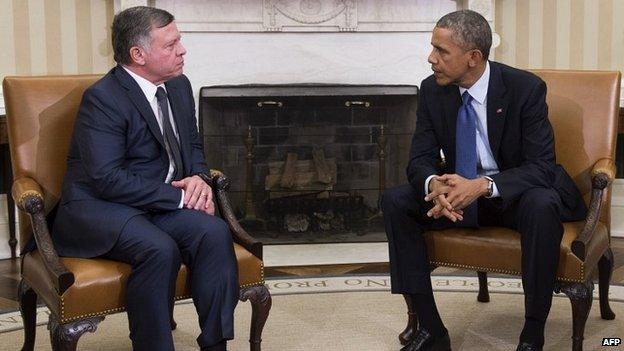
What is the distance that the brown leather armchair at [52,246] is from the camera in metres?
2.92

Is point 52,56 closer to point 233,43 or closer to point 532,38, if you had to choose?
point 233,43

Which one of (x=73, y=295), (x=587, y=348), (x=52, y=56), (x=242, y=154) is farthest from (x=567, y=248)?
(x=52, y=56)

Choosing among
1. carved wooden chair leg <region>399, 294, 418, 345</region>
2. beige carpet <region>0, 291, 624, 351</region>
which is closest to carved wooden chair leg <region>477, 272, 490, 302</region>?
beige carpet <region>0, 291, 624, 351</region>

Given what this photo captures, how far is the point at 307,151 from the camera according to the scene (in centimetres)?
562

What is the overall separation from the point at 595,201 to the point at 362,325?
41.5 inches

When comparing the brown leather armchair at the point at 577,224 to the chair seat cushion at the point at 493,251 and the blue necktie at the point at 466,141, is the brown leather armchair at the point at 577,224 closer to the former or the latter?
the chair seat cushion at the point at 493,251

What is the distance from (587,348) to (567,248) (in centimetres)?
51

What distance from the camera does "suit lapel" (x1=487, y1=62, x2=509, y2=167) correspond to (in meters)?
3.48

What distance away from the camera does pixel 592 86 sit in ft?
12.4

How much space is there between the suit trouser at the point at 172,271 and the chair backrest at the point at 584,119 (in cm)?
144

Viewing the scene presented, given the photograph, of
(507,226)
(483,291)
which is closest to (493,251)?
(507,226)

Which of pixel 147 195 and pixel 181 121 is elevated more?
pixel 181 121

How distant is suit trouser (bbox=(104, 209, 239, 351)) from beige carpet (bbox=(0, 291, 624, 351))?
0.63m

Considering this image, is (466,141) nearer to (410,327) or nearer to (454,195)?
(454,195)
